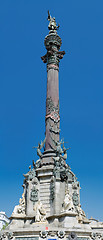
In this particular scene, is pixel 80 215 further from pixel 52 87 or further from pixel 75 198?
pixel 52 87

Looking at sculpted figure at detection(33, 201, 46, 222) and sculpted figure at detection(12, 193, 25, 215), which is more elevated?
sculpted figure at detection(12, 193, 25, 215)

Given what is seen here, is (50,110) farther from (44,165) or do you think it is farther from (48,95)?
(44,165)

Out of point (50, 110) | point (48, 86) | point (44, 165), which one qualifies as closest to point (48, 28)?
point (48, 86)

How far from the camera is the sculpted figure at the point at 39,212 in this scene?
17033 millimetres

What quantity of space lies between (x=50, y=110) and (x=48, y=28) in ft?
33.6

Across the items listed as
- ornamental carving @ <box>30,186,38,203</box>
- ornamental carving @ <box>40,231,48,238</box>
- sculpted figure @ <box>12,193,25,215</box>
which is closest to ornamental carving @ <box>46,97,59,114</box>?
ornamental carving @ <box>30,186,38,203</box>

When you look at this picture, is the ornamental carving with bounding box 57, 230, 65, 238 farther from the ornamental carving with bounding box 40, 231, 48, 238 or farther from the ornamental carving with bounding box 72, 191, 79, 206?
the ornamental carving with bounding box 72, 191, 79, 206

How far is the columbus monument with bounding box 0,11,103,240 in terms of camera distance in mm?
15281

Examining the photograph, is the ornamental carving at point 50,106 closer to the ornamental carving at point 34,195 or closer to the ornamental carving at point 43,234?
the ornamental carving at point 34,195

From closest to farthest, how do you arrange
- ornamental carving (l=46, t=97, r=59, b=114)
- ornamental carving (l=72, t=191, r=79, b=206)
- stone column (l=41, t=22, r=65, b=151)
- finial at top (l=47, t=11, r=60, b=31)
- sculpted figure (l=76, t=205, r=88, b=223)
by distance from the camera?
sculpted figure (l=76, t=205, r=88, b=223) → ornamental carving (l=72, t=191, r=79, b=206) → stone column (l=41, t=22, r=65, b=151) → ornamental carving (l=46, t=97, r=59, b=114) → finial at top (l=47, t=11, r=60, b=31)

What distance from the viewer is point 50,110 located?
23172mm

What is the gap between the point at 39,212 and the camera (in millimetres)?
17391

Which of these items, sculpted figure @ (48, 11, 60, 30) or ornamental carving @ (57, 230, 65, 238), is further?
sculpted figure @ (48, 11, 60, 30)

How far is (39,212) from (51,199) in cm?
136
